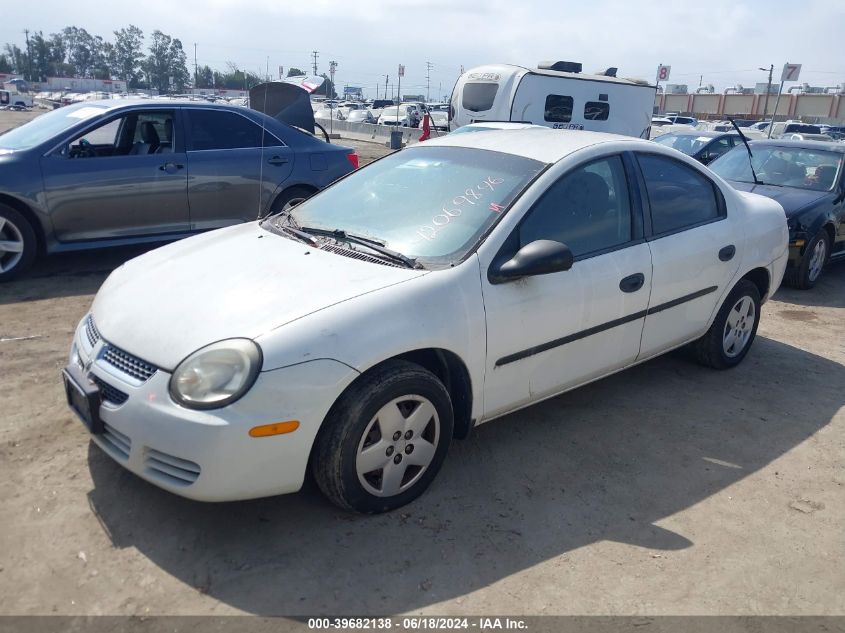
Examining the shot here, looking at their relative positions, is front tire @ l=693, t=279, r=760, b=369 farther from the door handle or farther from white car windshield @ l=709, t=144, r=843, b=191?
white car windshield @ l=709, t=144, r=843, b=191

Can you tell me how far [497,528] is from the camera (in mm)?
3025

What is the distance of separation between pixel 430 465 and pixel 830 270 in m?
7.40

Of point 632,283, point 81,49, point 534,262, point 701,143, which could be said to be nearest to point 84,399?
point 534,262

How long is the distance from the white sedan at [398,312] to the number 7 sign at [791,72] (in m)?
33.9

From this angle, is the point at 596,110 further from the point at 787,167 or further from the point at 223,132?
the point at 223,132

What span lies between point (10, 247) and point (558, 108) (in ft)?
39.8

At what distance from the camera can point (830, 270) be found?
858 centimetres

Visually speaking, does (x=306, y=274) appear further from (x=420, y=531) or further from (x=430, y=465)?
(x=420, y=531)

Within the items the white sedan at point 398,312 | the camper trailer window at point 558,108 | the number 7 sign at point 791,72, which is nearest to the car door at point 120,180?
the white sedan at point 398,312

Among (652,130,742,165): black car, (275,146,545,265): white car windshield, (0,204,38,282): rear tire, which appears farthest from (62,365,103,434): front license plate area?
(652,130,742,165): black car

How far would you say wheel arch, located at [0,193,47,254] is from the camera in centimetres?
593

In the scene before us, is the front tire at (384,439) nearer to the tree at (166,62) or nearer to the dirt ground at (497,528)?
the dirt ground at (497,528)

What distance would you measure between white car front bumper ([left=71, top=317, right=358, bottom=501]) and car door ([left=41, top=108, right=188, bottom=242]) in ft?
13.1

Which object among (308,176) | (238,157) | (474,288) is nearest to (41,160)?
(238,157)
